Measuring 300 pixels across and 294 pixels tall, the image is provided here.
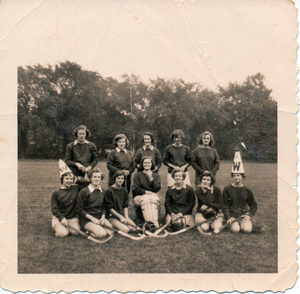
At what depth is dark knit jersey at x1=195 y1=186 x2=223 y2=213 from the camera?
377 centimetres

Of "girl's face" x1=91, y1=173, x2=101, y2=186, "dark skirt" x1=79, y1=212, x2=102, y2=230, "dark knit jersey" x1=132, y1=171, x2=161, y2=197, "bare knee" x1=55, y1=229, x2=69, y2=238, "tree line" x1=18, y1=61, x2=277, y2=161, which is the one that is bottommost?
"bare knee" x1=55, y1=229, x2=69, y2=238

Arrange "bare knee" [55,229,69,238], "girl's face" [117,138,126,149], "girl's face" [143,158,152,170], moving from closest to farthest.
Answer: "bare knee" [55,229,69,238]
"girl's face" [143,158,152,170]
"girl's face" [117,138,126,149]

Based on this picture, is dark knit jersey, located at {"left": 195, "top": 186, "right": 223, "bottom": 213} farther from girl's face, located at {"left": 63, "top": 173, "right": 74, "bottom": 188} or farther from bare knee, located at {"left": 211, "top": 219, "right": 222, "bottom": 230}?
girl's face, located at {"left": 63, "top": 173, "right": 74, "bottom": 188}

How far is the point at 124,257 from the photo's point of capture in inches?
129

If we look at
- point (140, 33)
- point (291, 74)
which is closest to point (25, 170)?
point (140, 33)

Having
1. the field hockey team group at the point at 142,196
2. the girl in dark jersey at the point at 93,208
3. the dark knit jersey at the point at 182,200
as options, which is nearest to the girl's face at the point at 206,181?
the field hockey team group at the point at 142,196

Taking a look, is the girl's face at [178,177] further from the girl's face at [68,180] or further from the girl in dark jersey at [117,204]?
the girl's face at [68,180]

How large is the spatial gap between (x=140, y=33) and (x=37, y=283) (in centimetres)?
383

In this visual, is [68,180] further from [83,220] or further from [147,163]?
[147,163]

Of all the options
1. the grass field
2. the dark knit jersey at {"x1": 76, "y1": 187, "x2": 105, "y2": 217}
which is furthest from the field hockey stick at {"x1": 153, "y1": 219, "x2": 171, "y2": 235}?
the dark knit jersey at {"x1": 76, "y1": 187, "x2": 105, "y2": 217}

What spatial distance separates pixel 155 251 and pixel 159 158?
144cm

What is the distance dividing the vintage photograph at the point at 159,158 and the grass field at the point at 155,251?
1cm

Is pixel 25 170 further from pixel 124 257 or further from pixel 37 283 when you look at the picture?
pixel 124 257

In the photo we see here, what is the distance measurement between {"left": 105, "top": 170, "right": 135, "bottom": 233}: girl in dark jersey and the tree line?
1.61 m
